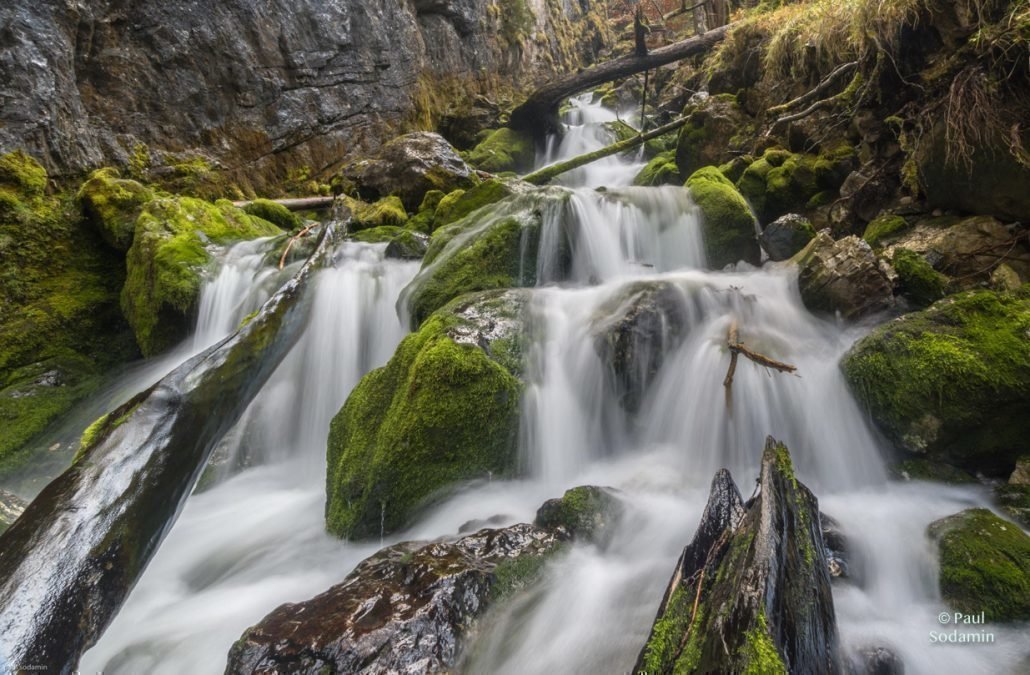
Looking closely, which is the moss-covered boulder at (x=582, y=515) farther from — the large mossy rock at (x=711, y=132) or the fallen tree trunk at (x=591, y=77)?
the fallen tree trunk at (x=591, y=77)

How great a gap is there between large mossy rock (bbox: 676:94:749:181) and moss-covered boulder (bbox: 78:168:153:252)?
9013 millimetres

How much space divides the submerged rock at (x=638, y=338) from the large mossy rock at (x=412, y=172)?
6.34 m

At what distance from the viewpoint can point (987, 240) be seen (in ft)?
12.6

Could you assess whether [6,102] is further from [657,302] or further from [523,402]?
[657,302]

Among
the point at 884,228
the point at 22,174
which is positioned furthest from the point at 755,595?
the point at 22,174

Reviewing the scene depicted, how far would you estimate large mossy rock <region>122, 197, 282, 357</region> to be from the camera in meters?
6.07

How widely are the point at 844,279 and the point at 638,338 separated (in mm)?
1842

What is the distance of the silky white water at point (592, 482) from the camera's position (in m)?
2.30

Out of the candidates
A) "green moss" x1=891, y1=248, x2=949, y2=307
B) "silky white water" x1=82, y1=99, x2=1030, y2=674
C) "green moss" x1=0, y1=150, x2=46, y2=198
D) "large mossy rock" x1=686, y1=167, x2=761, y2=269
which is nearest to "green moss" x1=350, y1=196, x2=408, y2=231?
"silky white water" x1=82, y1=99, x2=1030, y2=674

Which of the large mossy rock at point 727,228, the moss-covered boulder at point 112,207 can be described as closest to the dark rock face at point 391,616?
the large mossy rock at point 727,228

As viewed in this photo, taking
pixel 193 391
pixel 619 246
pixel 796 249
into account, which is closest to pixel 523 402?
pixel 193 391

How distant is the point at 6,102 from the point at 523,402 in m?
8.56

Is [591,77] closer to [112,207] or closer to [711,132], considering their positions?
[711,132]

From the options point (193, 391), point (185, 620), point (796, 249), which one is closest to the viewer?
point (193, 391)
